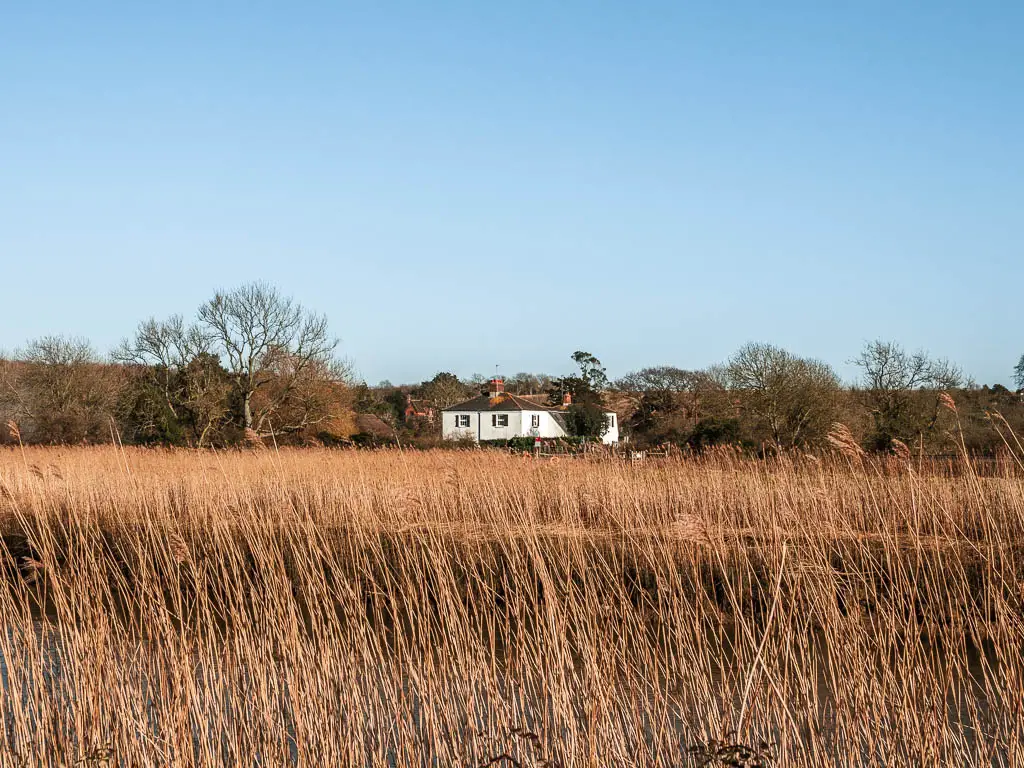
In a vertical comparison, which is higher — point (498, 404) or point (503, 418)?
point (498, 404)

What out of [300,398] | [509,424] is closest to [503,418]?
[509,424]

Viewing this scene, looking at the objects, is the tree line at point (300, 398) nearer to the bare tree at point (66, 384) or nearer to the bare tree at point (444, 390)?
the bare tree at point (66, 384)

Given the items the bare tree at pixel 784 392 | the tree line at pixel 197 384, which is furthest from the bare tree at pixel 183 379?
the bare tree at pixel 784 392

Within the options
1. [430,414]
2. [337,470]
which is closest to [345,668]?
[337,470]

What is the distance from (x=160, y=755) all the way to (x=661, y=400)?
45.7m

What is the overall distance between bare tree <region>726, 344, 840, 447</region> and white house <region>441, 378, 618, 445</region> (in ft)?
94.8

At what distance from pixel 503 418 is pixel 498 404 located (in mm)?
1160

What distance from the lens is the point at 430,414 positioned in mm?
55344

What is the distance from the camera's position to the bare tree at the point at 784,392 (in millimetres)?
24828

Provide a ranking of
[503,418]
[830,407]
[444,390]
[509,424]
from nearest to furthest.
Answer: [830,407], [509,424], [503,418], [444,390]

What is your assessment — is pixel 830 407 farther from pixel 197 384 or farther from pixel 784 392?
pixel 197 384

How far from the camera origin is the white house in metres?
57.2

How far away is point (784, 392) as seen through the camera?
2623 cm

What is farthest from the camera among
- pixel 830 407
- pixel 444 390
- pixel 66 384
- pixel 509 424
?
pixel 444 390
